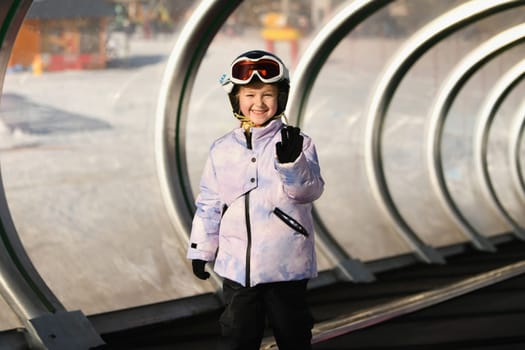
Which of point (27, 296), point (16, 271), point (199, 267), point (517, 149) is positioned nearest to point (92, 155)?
point (16, 271)

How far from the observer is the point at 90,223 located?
9.10 m

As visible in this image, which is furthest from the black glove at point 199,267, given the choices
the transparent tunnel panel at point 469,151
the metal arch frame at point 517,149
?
the metal arch frame at point 517,149

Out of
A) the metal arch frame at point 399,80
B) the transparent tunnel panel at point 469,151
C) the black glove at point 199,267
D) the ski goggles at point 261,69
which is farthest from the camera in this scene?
the transparent tunnel panel at point 469,151

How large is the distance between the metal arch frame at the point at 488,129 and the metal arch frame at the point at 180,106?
301 inches

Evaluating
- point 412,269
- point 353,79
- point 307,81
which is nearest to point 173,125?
point 307,81

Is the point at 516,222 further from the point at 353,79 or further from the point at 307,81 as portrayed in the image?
the point at 307,81

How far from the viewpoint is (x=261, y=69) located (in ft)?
14.6

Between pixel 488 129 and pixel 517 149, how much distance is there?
1930 millimetres

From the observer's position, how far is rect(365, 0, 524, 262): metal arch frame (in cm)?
1067

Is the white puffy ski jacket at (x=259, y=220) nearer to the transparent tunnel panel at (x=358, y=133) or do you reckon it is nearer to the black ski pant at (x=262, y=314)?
the black ski pant at (x=262, y=314)

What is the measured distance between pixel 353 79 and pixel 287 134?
34.1 ft

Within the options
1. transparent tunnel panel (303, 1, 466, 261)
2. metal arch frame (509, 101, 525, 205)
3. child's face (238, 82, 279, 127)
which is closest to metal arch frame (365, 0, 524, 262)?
transparent tunnel panel (303, 1, 466, 261)

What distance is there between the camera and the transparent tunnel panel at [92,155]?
8000 mm

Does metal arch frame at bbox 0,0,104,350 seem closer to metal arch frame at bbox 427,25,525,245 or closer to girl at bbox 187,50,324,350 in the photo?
girl at bbox 187,50,324,350
